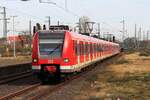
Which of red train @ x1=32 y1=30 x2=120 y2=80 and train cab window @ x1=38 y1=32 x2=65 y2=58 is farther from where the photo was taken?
train cab window @ x1=38 y1=32 x2=65 y2=58

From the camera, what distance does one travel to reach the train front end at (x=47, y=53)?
2211 cm

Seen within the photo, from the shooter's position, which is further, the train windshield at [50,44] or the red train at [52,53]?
the train windshield at [50,44]

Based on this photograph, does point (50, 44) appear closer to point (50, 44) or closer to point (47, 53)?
point (50, 44)

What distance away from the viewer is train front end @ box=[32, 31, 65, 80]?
22.1 m

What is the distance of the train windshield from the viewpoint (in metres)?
22.2

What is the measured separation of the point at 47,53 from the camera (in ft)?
73.1

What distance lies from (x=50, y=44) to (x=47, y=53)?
20.6 inches

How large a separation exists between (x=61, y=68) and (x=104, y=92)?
4.38m

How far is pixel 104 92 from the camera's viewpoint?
18234 millimetres

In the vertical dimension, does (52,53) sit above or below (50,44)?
below

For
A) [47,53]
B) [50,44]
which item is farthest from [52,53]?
[50,44]

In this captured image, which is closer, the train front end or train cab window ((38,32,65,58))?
the train front end

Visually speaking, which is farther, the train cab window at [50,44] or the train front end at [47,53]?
the train cab window at [50,44]

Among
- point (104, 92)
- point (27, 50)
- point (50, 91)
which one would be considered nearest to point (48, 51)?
point (50, 91)
